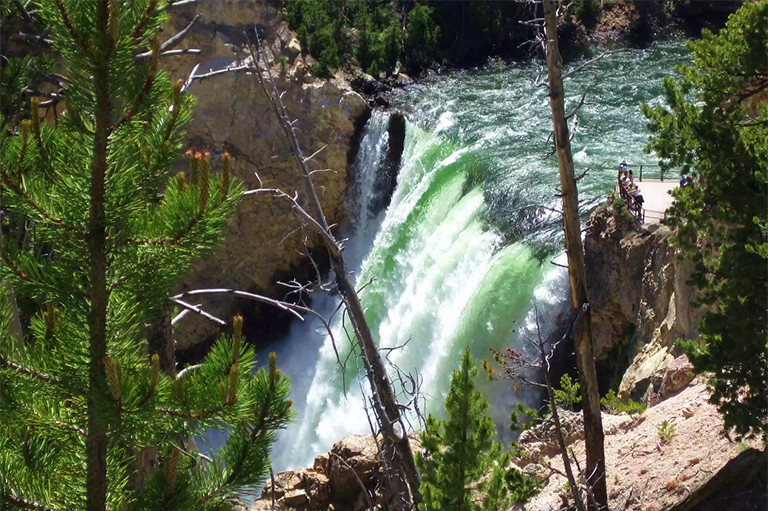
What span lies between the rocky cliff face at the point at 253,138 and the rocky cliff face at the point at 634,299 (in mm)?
8244

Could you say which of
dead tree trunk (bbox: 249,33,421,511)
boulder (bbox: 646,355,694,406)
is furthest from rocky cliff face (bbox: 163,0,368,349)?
dead tree trunk (bbox: 249,33,421,511)

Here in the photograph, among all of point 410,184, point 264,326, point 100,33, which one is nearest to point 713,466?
point 100,33

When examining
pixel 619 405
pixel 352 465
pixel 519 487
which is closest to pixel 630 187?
pixel 619 405

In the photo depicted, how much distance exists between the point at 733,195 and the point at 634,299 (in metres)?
5.52

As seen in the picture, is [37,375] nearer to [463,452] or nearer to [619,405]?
[463,452]

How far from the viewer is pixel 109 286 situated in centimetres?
341

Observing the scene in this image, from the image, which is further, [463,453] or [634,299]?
[634,299]

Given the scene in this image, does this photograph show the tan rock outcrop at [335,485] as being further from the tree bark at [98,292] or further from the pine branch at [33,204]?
the pine branch at [33,204]

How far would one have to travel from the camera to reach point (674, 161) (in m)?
7.61

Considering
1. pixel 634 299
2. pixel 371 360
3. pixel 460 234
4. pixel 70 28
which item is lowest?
pixel 634 299

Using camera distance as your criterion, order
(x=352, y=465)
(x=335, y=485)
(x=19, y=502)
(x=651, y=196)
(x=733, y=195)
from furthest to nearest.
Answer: (x=651, y=196), (x=335, y=485), (x=352, y=465), (x=733, y=195), (x=19, y=502)

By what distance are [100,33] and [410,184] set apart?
15.6 metres

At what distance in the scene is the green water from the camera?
13609mm

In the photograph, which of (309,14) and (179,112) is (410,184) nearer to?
(309,14)
